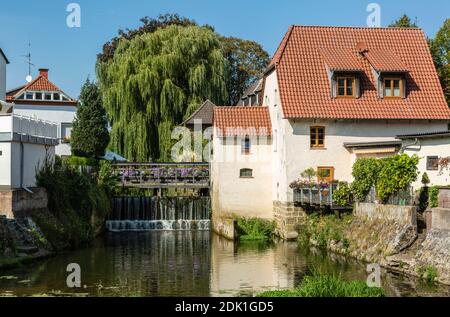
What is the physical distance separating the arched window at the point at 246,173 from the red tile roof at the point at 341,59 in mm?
6758

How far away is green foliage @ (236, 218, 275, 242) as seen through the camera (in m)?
38.5

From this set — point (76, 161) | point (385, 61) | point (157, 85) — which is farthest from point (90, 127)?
point (385, 61)

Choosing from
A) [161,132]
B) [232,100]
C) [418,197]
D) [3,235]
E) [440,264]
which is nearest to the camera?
[440,264]

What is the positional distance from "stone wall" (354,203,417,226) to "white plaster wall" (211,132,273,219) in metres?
8.27

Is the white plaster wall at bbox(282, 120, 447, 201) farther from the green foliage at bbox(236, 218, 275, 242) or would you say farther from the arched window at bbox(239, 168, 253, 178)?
the arched window at bbox(239, 168, 253, 178)

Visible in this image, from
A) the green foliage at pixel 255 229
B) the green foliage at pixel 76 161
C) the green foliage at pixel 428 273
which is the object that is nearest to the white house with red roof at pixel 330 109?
the green foliage at pixel 255 229

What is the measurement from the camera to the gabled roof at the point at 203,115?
49062 millimetres

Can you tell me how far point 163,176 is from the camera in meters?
45.4

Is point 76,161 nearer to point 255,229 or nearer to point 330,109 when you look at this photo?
point 255,229

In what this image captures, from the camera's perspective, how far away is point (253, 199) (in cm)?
4050

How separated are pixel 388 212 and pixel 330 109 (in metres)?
9.73
